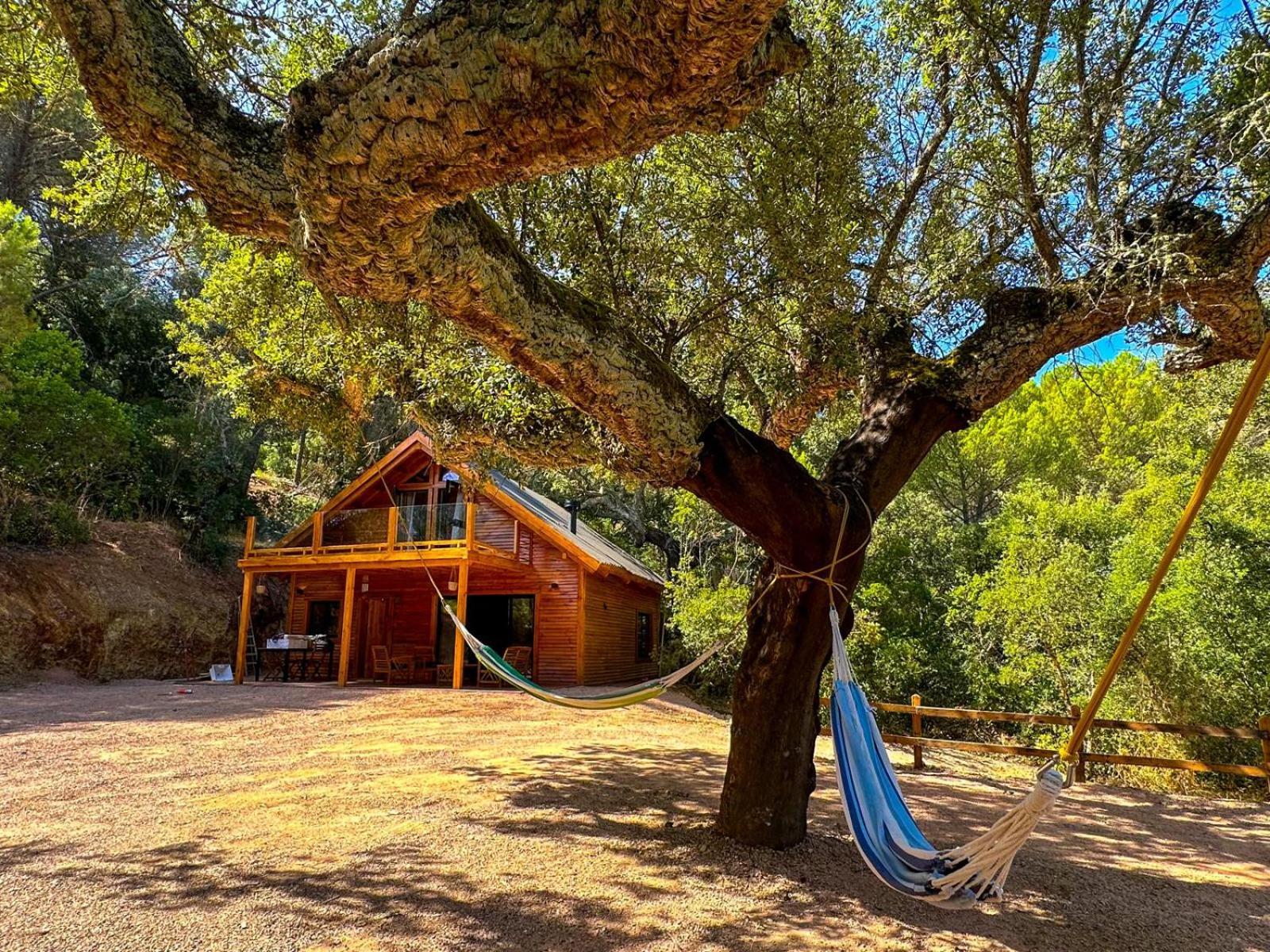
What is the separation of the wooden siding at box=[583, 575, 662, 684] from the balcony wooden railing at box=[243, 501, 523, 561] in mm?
1846

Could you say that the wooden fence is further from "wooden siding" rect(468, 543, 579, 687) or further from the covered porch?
the covered porch

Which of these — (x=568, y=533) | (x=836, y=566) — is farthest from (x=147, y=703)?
(x=836, y=566)

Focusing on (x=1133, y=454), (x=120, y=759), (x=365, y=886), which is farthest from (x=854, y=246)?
(x=1133, y=454)

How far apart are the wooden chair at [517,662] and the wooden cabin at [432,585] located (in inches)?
1.2

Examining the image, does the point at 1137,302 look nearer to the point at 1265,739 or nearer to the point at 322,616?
the point at 1265,739

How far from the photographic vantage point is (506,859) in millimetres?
3576

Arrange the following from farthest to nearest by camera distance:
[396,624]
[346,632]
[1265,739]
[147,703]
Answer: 1. [396,624]
2. [346,632]
3. [147,703]
4. [1265,739]

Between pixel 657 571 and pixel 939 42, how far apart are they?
47.6 feet

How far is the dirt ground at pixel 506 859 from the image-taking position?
9.31 ft

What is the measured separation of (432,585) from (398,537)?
5.75 ft

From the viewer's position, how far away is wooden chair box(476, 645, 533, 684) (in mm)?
12656

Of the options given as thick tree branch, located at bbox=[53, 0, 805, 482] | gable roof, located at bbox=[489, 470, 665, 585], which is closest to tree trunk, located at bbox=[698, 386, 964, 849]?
thick tree branch, located at bbox=[53, 0, 805, 482]

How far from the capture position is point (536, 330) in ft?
11.0

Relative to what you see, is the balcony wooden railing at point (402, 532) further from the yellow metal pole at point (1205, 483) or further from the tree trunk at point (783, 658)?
the yellow metal pole at point (1205, 483)
